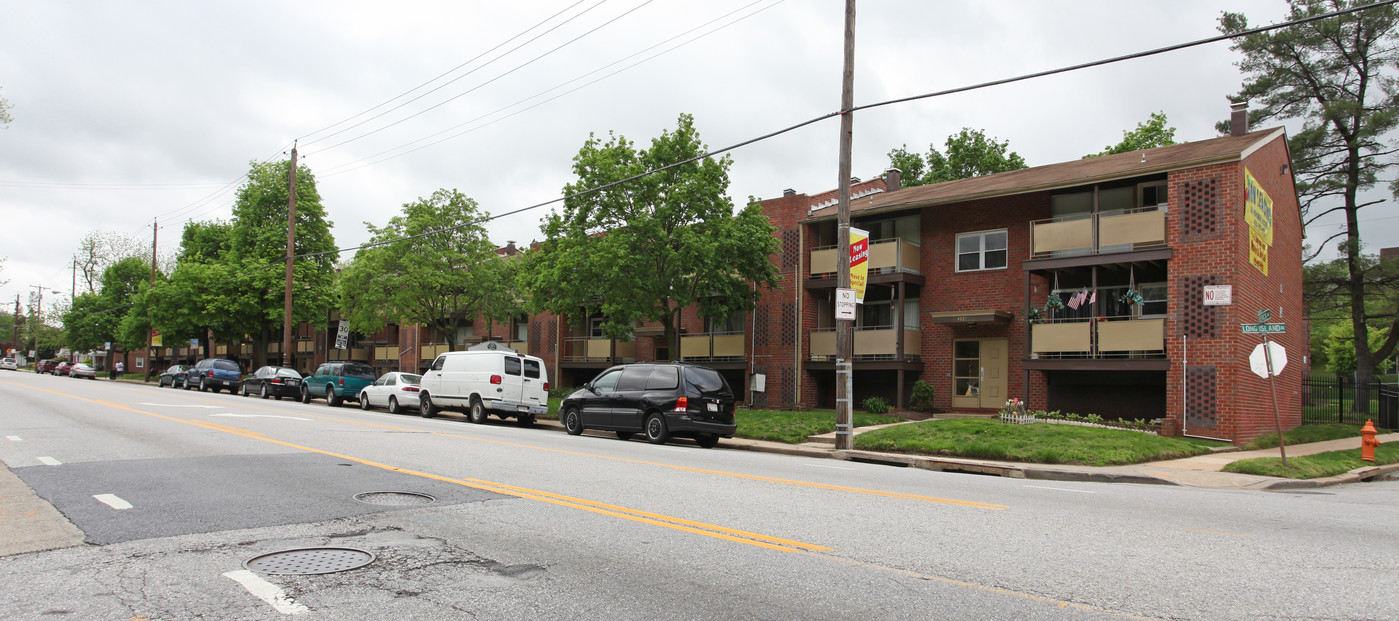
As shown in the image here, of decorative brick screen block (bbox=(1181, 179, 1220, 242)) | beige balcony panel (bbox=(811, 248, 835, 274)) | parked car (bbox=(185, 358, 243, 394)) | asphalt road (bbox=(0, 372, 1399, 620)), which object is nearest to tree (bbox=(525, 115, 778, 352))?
beige balcony panel (bbox=(811, 248, 835, 274))

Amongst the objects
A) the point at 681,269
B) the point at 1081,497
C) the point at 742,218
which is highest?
the point at 742,218

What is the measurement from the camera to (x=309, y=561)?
5.57 metres

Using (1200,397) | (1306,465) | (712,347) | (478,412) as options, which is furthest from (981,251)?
(478,412)

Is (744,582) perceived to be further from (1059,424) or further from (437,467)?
(1059,424)

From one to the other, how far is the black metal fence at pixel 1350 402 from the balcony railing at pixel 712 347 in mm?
19299

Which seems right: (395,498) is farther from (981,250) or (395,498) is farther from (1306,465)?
(981,250)

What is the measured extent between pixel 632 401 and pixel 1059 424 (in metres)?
9.77

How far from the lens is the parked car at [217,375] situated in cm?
3838

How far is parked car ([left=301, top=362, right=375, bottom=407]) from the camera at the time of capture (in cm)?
2978

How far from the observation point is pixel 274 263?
4450 centimetres

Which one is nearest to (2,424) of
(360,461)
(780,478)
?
(360,461)

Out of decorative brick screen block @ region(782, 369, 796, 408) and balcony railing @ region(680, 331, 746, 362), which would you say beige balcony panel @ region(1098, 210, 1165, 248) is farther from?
balcony railing @ region(680, 331, 746, 362)

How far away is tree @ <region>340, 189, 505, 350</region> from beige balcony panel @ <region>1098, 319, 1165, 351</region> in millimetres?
21827

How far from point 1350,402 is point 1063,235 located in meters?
18.7
